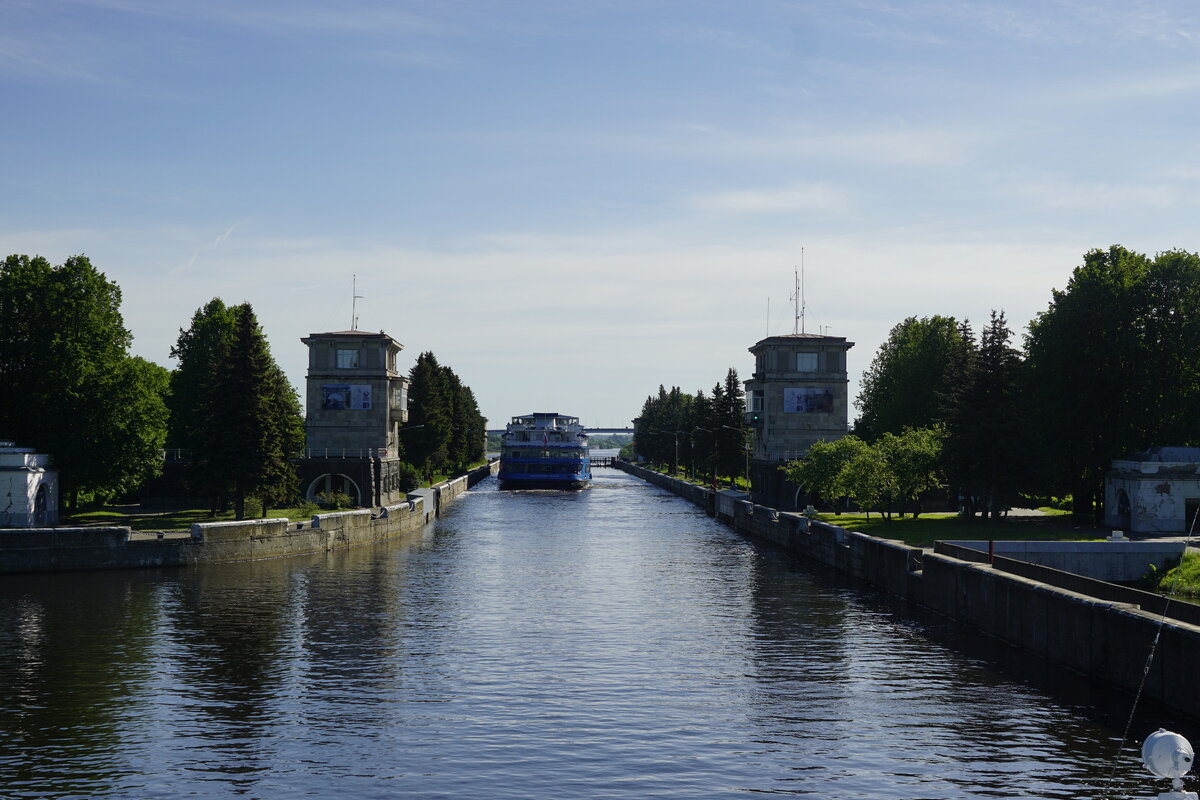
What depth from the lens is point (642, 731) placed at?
28.1m

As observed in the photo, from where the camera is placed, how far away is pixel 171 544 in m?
59.6

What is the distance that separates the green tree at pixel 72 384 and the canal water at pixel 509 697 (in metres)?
18.3

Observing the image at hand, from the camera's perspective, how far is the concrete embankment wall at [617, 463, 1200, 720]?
30.0 metres

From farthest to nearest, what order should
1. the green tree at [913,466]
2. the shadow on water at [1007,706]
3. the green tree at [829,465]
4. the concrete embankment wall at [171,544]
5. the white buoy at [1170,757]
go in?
the green tree at [829,465] < the green tree at [913,466] < the concrete embankment wall at [171,544] < the shadow on water at [1007,706] < the white buoy at [1170,757]

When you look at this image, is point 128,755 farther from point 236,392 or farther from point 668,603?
point 236,392

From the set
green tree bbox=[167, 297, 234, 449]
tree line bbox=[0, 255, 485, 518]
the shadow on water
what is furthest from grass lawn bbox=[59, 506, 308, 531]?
the shadow on water

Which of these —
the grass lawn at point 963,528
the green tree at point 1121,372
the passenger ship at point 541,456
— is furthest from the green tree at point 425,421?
the green tree at point 1121,372

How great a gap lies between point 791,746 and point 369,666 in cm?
1442

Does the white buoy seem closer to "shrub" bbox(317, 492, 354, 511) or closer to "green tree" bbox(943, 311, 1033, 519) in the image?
"green tree" bbox(943, 311, 1033, 519)

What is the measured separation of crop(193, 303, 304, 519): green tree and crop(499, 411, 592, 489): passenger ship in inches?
2938

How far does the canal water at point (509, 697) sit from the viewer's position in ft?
79.8

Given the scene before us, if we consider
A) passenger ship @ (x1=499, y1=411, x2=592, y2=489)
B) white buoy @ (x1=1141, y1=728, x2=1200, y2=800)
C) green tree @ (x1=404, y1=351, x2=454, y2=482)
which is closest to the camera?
white buoy @ (x1=1141, y1=728, x2=1200, y2=800)

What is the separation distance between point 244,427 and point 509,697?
47418 mm

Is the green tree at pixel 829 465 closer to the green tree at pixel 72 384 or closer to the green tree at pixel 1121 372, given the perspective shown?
the green tree at pixel 1121 372
